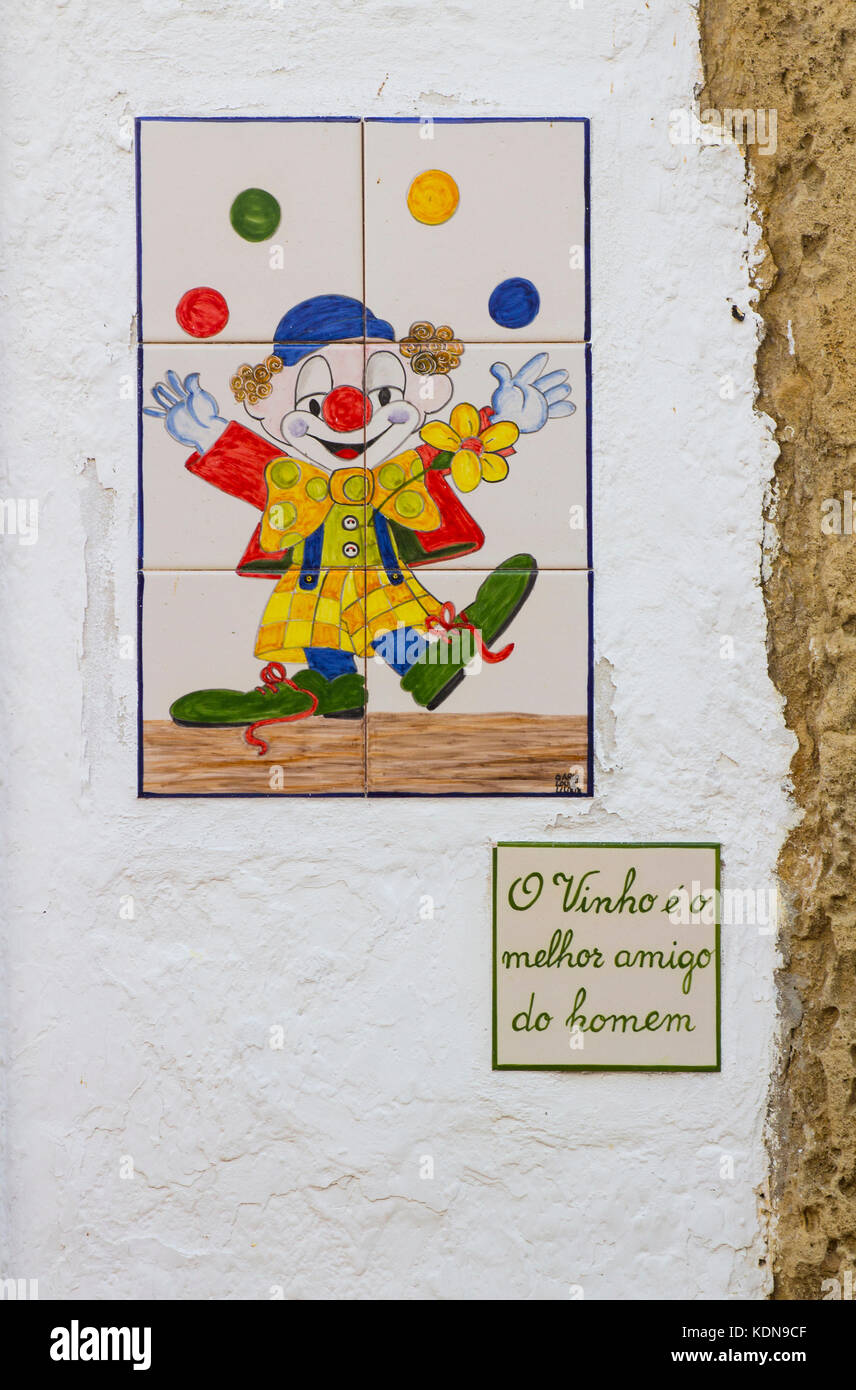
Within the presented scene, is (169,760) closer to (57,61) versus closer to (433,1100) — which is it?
(433,1100)

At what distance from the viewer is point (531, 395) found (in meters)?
1.88

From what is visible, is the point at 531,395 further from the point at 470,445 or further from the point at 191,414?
the point at 191,414

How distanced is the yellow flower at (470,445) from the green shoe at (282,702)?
0.42 metres

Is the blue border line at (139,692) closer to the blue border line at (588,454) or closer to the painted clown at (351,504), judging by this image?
the painted clown at (351,504)

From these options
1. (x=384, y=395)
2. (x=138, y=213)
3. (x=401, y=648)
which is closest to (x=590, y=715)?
(x=401, y=648)

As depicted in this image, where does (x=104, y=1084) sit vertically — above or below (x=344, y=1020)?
below

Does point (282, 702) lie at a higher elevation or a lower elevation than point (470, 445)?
lower

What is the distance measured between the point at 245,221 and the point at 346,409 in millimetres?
379

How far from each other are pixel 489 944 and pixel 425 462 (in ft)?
2.88

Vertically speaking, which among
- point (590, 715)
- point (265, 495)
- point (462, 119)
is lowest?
point (590, 715)

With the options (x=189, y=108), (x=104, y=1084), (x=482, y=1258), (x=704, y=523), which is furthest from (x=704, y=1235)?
(x=189, y=108)

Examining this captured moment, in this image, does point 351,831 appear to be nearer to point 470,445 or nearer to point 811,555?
point 470,445

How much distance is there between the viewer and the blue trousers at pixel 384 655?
1881 millimetres

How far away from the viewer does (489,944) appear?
188 centimetres
